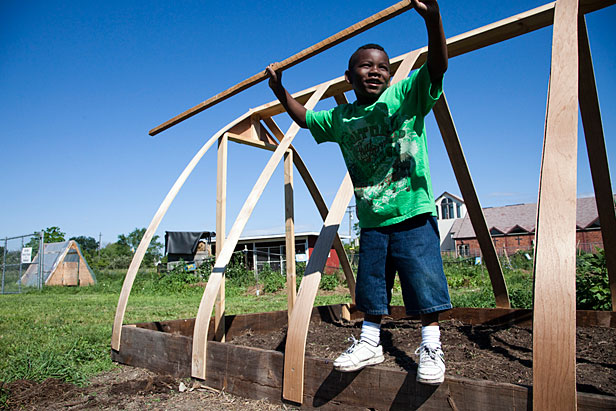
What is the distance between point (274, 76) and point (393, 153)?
0.86 meters

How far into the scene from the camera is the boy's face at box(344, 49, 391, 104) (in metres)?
2.06

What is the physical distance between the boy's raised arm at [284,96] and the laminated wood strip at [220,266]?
2.05 feet

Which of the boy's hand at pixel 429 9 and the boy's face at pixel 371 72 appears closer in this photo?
the boy's hand at pixel 429 9

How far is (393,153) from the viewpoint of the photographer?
1967 mm

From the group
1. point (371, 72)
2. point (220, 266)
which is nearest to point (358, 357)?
point (220, 266)

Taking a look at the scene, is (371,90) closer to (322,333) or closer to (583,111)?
(583,111)

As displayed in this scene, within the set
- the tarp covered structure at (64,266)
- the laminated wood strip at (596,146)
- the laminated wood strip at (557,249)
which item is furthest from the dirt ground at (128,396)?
the tarp covered structure at (64,266)

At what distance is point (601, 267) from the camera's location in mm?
4691

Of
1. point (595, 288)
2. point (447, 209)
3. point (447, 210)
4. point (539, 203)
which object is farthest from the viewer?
point (447, 209)

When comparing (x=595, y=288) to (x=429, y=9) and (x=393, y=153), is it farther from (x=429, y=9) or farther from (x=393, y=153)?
(x=429, y=9)

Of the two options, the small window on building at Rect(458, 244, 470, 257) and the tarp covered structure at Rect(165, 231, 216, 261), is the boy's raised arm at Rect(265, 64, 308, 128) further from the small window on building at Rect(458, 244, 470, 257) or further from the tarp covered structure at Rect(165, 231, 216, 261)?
the small window on building at Rect(458, 244, 470, 257)

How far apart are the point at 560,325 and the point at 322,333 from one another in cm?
256

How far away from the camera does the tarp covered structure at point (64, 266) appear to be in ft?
51.8

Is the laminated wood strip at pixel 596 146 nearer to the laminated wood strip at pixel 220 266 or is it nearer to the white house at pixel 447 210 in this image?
the laminated wood strip at pixel 220 266
